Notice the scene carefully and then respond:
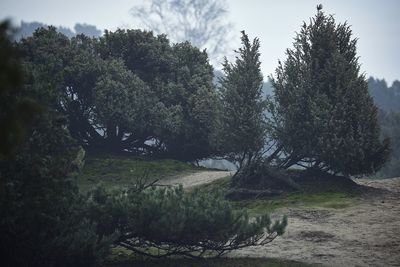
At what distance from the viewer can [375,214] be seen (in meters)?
16.0

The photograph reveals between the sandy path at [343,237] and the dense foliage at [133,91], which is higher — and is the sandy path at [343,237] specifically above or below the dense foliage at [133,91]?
below

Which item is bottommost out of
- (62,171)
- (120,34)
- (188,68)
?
(62,171)

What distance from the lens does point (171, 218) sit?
1102cm

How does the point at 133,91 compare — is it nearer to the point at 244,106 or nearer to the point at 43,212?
the point at 244,106

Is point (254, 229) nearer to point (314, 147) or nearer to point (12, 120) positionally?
point (12, 120)

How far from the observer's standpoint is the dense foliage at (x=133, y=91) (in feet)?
96.6

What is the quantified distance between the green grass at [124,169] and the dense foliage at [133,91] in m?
2.30

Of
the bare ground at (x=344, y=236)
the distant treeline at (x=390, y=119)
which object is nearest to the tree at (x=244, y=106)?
the bare ground at (x=344, y=236)

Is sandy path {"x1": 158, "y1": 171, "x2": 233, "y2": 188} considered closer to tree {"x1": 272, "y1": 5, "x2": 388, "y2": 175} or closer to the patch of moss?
tree {"x1": 272, "y1": 5, "x2": 388, "y2": 175}

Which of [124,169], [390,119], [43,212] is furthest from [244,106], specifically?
[390,119]

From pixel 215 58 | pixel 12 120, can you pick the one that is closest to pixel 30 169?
pixel 12 120

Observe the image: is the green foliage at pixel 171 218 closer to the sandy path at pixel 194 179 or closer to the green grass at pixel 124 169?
the sandy path at pixel 194 179

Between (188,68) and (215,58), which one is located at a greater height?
(215,58)

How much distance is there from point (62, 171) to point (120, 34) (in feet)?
80.9
